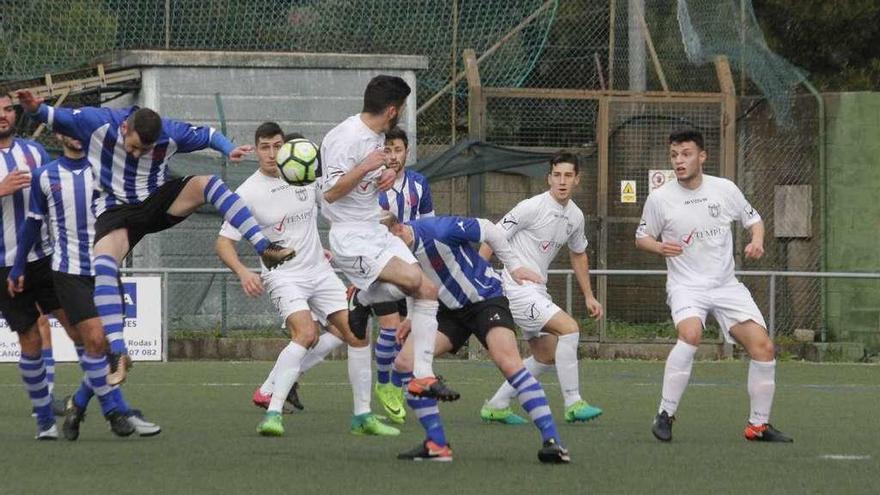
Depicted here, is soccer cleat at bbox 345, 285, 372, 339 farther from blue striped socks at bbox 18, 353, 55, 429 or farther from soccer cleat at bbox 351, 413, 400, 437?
blue striped socks at bbox 18, 353, 55, 429

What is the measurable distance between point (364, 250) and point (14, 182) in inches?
83.5

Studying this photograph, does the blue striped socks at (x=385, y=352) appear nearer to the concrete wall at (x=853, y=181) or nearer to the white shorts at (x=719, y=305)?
the white shorts at (x=719, y=305)

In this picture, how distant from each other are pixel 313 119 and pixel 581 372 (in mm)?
4930

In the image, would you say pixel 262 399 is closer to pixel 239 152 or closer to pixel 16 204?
pixel 16 204

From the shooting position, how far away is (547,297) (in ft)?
40.2

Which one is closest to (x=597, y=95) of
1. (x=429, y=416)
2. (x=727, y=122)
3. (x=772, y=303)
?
(x=727, y=122)

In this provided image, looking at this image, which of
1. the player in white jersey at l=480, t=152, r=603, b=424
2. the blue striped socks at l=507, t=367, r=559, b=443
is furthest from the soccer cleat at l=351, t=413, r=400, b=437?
the blue striped socks at l=507, t=367, r=559, b=443

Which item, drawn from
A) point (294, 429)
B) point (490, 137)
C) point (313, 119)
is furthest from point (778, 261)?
point (294, 429)

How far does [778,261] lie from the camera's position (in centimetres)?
2008

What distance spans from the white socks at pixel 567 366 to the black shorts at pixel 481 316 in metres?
2.04

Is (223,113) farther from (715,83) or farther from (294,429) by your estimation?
(294,429)

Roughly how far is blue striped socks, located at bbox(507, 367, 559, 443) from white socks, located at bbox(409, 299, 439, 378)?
474 millimetres

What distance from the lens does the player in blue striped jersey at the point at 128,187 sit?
32.8 feet

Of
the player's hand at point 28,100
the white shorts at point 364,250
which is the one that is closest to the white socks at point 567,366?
the white shorts at point 364,250
